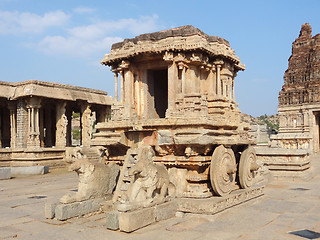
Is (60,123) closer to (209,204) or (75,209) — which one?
(75,209)

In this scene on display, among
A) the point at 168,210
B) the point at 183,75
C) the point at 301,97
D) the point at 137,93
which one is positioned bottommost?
the point at 168,210

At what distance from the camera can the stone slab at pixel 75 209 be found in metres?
6.02

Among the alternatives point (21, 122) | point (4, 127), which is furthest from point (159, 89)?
point (4, 127)

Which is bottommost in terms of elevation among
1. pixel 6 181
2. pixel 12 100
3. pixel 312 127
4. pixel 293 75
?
pixel 6 181

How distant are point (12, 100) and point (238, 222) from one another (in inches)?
640

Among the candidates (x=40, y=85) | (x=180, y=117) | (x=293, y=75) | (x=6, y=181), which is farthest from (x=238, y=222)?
(x=293, y=75)

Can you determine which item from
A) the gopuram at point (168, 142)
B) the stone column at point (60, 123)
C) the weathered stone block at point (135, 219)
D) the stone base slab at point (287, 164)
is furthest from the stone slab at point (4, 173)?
the stone base slab at point (287, 164)

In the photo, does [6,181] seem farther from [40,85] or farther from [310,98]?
[310,98]

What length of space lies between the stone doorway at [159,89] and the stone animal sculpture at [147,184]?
10.8ft

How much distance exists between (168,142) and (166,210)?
1.50m

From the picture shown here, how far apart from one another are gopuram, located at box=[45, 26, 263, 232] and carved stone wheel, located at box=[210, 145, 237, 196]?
0.8 inches

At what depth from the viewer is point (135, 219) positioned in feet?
17.5

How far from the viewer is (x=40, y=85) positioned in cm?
1734

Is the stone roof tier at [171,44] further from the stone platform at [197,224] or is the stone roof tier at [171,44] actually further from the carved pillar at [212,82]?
the stone platform at [197,224]
